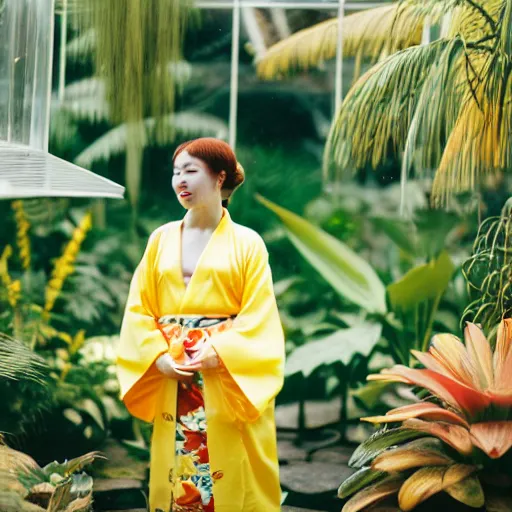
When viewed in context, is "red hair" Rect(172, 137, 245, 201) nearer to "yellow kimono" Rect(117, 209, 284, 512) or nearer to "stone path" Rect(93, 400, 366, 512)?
"yellow kimono" Rect(117, 209, 284, 512)

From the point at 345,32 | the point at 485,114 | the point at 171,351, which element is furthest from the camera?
the point at 345,32

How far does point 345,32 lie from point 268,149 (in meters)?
0.66

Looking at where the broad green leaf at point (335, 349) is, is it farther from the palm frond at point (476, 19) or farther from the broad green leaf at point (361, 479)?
the palm frond at point (476, 19)

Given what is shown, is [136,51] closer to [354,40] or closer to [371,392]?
[354,40]

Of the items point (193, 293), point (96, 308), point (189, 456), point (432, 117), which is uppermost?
point (432, 117)

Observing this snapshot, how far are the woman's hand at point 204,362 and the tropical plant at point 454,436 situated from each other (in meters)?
0.61

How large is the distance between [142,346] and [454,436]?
46.8 inches

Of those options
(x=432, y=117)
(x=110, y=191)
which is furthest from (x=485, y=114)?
(x=110, y=191)

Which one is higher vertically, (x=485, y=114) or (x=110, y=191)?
(x=485, y=114)

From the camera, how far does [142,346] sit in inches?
120

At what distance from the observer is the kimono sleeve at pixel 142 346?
3.06 meters

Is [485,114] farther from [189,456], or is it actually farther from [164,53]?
[189,456]

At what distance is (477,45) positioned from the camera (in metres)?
3.57

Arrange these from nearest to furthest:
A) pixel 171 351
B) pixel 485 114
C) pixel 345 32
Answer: pixel 171 351 → pixel 485 114 → pixel 345 32
